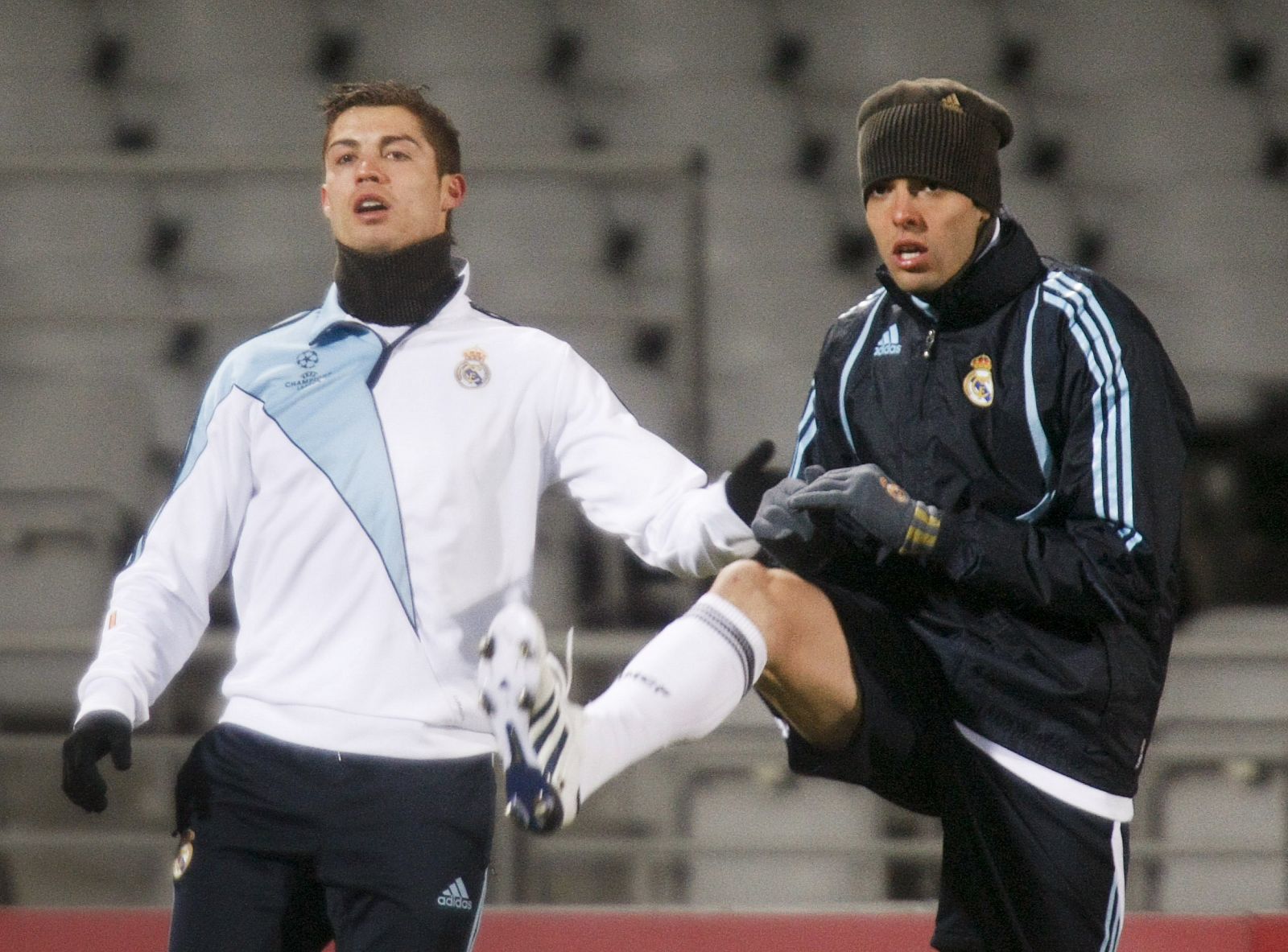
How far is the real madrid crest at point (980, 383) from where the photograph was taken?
2100 mm

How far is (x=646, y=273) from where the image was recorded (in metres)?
4.48

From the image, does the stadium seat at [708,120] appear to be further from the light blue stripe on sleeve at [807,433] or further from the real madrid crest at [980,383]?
the real madrid crest at [980,383]

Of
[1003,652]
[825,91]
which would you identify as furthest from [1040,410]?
[825,91]

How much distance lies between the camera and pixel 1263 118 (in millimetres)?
4805

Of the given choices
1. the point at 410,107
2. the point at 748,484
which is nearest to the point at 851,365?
the point at 748,484

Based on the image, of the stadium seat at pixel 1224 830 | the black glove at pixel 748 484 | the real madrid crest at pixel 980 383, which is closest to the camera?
the black glove at pixel 748 484

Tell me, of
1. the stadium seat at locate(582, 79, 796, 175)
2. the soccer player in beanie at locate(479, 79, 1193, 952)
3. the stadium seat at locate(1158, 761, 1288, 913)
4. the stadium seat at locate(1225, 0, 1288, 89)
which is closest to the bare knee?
the soccer player in beanie at locate(479, 79, 1193, 952)

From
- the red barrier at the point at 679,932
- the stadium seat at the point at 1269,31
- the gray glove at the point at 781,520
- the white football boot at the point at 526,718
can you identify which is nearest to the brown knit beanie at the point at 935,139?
the gray glove at the point at 781,520

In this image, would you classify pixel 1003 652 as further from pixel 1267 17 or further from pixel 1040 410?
pixel 1267 17

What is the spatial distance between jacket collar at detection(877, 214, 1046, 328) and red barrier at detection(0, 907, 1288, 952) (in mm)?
1280

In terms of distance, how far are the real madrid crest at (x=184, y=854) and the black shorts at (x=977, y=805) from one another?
0.66 metres

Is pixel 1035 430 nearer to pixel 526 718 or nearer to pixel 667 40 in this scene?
pixel 526 718

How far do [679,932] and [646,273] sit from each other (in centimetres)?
181

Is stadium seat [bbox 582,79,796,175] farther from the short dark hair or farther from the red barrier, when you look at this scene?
the short dark hair
